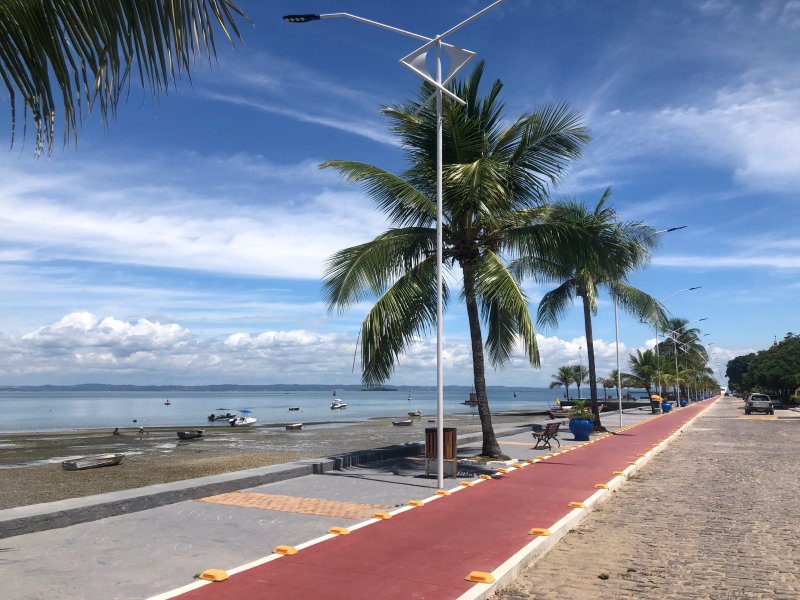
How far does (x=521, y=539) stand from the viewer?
25.5ft

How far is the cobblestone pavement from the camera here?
20.0ft

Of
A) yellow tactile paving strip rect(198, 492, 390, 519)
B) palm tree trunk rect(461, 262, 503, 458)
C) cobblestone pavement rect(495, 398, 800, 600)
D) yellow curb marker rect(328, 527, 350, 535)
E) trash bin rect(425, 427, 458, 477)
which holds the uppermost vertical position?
palm tree trunk rect(461, 262, 503, 458)

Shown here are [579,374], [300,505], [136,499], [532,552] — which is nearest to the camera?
[532,552]

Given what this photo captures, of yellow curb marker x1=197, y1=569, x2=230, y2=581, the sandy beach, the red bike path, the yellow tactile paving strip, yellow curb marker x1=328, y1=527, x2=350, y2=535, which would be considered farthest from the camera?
the sandy beach

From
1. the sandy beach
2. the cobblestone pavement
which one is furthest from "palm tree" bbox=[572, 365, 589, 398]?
the cobblestone pavement

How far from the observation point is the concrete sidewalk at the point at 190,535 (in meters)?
5.99

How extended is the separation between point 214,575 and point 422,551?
229 centimetres

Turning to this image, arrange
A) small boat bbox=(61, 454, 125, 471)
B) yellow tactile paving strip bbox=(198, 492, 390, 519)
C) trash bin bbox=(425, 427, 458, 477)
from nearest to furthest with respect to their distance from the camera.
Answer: yellow tactile paving strip bbox=(198, 492, 390, 519) < trash bin bbox=(425, 427, 458, 477) < small boat bbox=(61, 454, 125, 471)

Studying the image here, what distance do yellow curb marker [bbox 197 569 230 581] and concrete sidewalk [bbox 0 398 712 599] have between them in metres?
0.09

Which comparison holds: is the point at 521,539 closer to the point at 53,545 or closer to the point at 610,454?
the point at 53,545

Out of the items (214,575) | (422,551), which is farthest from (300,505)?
(214,575)

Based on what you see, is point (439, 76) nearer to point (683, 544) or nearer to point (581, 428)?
point (683, 544)

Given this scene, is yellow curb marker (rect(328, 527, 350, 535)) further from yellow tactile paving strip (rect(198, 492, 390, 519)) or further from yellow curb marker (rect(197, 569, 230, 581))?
yellow curb marker (rect(197, 569, 230, 581))

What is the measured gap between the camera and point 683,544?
7879mm
